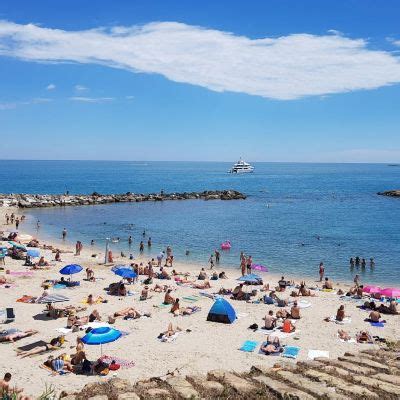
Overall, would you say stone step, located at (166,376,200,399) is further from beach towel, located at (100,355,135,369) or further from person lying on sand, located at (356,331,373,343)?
person lying on sand, located at (356,331,373,343)

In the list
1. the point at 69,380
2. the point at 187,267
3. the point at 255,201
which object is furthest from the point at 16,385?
the point at 255,201

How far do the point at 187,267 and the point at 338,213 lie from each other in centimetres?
4247

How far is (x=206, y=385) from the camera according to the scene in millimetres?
10859

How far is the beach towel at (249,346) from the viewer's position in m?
16.5

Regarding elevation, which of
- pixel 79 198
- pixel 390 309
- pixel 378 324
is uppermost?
pixel 79 198

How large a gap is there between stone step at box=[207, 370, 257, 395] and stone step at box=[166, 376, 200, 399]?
2.51 ft

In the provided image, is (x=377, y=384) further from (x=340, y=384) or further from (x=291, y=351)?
(x=291, y=351)

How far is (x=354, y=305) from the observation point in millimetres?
23219

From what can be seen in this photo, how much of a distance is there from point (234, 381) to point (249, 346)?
230 inches

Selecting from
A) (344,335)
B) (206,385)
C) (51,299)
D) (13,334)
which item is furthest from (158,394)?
(51,299)

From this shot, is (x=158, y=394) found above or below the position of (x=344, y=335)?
above

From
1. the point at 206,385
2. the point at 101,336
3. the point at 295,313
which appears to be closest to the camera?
the point at 206,385

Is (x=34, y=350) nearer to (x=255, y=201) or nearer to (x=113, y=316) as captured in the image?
(x=113, y=316)

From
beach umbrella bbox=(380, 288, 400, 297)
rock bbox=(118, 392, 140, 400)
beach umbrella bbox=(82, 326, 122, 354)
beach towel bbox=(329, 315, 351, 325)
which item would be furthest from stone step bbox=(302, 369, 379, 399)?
beach umbrella bbox=(380, 288, 400, 297)
